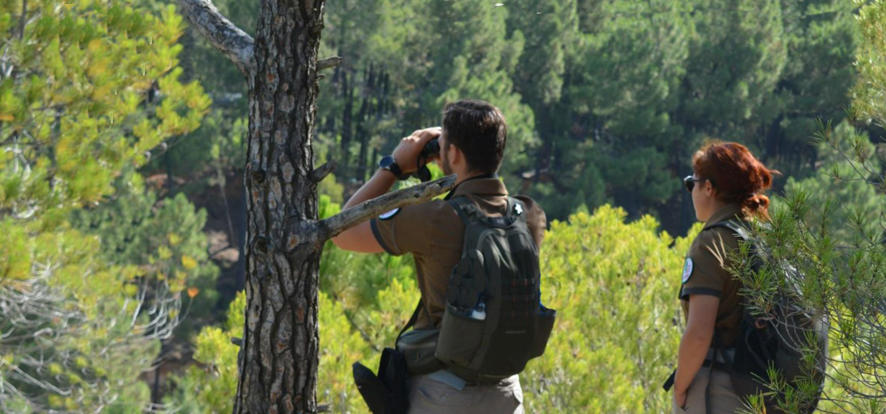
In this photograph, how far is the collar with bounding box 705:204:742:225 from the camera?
7.18 ft

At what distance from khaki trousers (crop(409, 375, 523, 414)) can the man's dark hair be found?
17.0 inches

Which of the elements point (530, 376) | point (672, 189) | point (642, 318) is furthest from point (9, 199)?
point (672, 189)

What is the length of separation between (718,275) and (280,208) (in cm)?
95

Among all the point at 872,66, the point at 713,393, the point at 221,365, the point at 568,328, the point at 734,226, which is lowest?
the point at 568,328

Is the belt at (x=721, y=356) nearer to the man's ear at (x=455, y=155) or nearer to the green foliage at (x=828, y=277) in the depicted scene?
the green foliage at (x=828, y=277)

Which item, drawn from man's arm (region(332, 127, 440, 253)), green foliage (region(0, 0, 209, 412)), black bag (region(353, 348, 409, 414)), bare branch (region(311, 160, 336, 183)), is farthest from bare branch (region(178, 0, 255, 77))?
green foliage (region(0, 0, 209, 412))

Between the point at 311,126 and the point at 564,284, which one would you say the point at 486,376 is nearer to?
the point at 311,126

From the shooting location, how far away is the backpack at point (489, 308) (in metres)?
1.81

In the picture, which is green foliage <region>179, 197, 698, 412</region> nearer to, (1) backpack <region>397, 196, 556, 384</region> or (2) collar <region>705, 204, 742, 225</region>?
(2) collar <region>705, 204, 742, 225</region>

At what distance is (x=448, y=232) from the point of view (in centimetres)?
185

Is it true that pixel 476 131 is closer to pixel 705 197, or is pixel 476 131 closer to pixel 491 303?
pixel 491 303

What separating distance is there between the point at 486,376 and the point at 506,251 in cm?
25

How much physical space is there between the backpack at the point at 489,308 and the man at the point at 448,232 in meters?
0.03

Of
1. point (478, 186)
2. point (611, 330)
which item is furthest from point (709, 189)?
point (611, 330)
